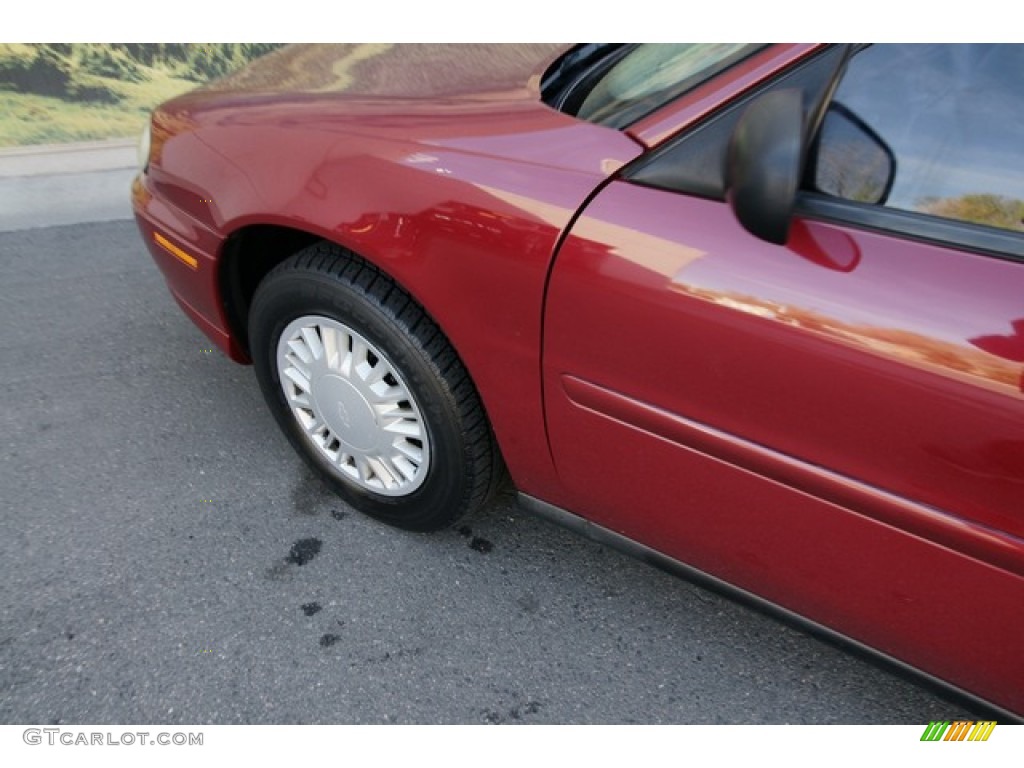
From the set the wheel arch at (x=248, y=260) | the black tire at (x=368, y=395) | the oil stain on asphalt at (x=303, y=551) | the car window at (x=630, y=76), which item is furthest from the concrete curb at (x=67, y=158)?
the car window at (x=630, y=76)

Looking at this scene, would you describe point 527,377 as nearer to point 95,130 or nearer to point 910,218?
point 910,218

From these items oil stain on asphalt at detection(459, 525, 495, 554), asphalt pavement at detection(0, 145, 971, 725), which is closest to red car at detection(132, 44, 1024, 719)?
oil stain on asphalt at detection(459, 525, 495, 554)

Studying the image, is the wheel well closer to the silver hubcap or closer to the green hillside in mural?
the silver hubcap

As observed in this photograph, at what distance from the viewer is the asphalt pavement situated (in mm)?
1664

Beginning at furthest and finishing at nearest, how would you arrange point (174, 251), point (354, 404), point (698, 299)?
1. point (174, 251)
2. point (354, 404)
3. point (698, 299)

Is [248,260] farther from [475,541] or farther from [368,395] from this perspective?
[475,541]
